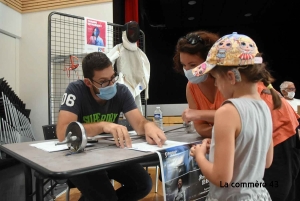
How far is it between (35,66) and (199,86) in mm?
2798

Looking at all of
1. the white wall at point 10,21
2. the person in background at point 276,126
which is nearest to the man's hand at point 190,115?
the person in background at point 276,126

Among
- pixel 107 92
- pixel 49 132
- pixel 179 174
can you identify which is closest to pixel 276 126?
pixel 179 174

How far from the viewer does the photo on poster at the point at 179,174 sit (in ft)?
3.54

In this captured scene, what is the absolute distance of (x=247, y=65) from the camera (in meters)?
0.92

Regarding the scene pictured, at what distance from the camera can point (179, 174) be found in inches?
45.4

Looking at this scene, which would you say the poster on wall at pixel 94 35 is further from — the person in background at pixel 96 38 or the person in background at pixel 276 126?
A: the person in background at pixel 276 126

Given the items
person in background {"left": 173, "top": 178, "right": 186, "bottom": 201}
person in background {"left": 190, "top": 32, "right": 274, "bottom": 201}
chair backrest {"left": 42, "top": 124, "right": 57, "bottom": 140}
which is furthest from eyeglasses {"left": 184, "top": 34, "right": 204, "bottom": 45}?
chair backrest {"left": 42, "top": 124, "right": 57, "bottom": 140}

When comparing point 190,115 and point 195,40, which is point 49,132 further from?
point 195,40

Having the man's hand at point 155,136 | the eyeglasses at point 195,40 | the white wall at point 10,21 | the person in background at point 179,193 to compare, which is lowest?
the person in background at point 179,193

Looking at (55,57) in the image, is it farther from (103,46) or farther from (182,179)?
(182,179)

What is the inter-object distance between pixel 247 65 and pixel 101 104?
108cm

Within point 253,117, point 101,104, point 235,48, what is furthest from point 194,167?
point 101,104

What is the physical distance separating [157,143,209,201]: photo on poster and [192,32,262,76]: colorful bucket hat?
404 millimetres

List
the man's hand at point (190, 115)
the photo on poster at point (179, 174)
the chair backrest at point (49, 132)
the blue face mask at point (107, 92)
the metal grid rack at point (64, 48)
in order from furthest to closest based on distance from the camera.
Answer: the metal grid rack at point (64, 48)
the chair backrest at point (49, 132)
the blue face mask at point (107, 92)
the man's hand at point (190, 115)
the photo on poster at point (179, 174)
